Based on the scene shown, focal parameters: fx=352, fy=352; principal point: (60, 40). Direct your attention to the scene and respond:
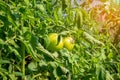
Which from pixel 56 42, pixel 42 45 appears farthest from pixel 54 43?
pixel 42 45

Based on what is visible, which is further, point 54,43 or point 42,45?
point 42,45

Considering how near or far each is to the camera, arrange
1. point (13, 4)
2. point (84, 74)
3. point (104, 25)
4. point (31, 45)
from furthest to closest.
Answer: point (104, 25)
point (84, 74)
point (13, 4)
point (31, 45)

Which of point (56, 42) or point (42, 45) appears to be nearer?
point (56, 42)

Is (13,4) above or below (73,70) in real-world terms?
above

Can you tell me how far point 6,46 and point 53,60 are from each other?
11.3 inches

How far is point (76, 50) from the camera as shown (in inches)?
78.7

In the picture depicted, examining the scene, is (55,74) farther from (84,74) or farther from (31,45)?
(31,45)

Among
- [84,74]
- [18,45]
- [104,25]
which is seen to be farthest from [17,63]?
[104,25]

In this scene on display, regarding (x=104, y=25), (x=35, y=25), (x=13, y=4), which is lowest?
(x=104, y=25)

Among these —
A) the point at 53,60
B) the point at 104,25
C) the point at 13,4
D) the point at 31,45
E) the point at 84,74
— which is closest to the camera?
the point at 31,45

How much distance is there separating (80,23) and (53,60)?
30cm

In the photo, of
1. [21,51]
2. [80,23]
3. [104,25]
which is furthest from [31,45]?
[104,25]

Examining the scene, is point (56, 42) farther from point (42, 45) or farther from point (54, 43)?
point (42, 45)

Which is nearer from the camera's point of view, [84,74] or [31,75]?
[31,75]
